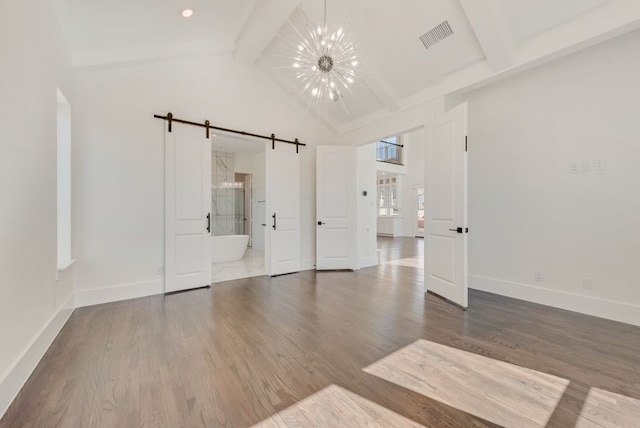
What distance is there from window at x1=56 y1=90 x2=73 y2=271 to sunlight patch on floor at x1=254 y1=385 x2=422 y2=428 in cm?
324

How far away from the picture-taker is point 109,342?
242cm

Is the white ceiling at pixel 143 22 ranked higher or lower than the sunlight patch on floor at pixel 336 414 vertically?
higher

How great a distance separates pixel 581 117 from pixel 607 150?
467 mm

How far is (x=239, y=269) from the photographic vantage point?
5.48 m

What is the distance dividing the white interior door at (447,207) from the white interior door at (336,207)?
1.71m

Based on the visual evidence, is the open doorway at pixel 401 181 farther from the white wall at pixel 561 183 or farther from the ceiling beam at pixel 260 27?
the ceiling beam at pixel 260 27

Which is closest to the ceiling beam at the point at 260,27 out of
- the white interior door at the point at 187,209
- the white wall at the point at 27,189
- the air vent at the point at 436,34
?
the white interior door at the point at 187,209

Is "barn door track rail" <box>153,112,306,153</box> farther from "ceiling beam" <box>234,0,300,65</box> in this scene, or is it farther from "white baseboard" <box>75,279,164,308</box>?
"white baseboard" <box>75,279,164,308</box>

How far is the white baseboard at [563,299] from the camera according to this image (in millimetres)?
2828

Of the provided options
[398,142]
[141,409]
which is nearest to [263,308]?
[141,409]

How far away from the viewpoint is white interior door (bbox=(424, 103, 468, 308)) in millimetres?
3299

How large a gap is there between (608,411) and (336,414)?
1.55 meters

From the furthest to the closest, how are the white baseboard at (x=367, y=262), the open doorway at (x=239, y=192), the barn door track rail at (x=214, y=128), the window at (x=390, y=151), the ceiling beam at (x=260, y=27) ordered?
the window at (x=390, y=151) → the open doorway at (x=239, y=192) → the white baseboard at (x=367, y=262) → the barn door track rail at (x=214, y=128) → the ceiling beam at (x=260, y=27)

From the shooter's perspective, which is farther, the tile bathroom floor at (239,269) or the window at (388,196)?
the window at (388,196)
